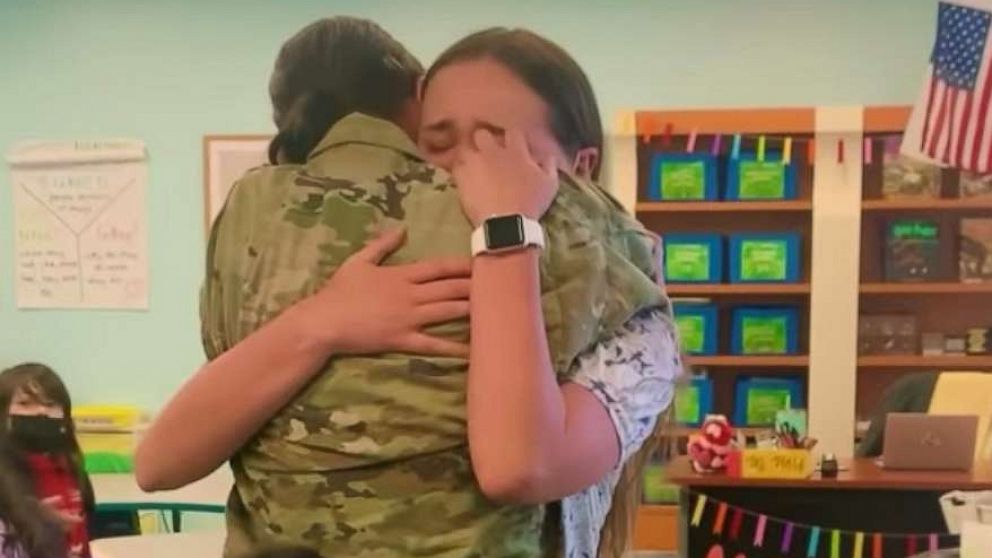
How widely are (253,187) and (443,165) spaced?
0.15 metres

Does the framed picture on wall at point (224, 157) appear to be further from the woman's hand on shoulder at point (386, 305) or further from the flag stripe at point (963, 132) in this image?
the woman's hand on shoulder at point (386, 305)

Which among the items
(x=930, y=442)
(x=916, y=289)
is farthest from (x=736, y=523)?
(x=916, y=289)

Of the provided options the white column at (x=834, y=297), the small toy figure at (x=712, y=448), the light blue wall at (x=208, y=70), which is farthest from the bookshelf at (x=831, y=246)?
the small toy figure at (x=712, y=448)

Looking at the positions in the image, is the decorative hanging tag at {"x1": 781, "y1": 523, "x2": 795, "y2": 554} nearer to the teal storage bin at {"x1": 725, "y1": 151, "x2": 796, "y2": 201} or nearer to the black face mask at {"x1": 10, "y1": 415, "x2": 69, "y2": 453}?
the teal storage bin at {"x1": 725, "y1": 151, "x2": 796, "y2": 201}

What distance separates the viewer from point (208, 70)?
18.4ft

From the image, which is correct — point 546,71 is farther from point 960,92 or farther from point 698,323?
point 698,323

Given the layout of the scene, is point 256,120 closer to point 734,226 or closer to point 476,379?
point 734,226

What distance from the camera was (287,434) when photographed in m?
0.91

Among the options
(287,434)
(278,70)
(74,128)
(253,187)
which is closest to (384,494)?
(287,434)

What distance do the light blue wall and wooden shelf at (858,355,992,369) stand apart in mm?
1122

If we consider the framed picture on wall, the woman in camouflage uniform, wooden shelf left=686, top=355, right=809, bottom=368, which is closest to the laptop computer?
wooden shelf left=686, top=355, right=809, bottom=368

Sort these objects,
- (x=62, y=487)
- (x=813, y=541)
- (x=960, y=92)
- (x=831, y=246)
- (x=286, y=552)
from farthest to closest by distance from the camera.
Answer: (x=831, y=246)
(x=813, y=541)
(x=960, y=92)
(x=62, y=487)
(x=286, y=552)

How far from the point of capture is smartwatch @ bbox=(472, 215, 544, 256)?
2.91 feet

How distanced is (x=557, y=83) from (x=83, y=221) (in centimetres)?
497
